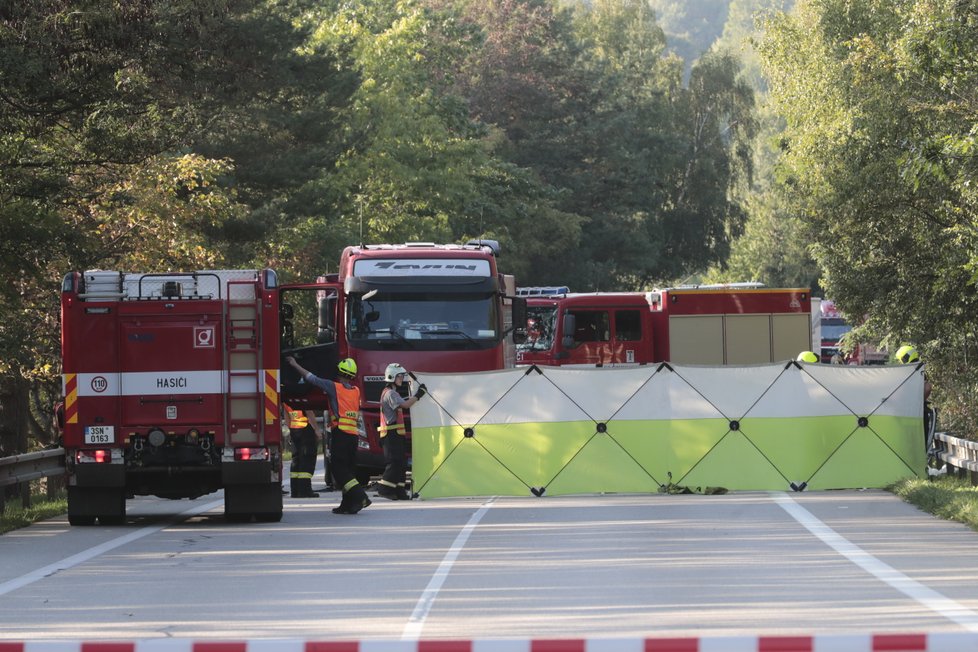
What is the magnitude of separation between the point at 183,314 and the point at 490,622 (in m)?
8.67

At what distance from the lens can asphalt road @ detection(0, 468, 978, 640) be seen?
10.5 m

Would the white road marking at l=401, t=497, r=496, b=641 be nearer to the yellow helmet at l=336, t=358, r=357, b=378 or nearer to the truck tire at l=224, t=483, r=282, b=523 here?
the truck tire at l=224, t=483, r=282, b=523

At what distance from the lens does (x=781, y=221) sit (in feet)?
322

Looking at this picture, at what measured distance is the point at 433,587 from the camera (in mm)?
12477

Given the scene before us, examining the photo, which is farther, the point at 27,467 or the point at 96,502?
the point at 27,467

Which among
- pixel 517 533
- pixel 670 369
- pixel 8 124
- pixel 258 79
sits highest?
pixel 258 79

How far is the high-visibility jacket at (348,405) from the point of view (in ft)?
62.8

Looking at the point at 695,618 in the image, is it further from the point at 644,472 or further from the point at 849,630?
the point at 644,472

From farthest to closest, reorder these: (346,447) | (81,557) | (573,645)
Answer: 1. (346,447)
2. (81,557)
3. (573,645)

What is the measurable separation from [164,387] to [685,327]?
48.7 ft

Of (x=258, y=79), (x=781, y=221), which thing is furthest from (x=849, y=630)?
(x=781, y=221)

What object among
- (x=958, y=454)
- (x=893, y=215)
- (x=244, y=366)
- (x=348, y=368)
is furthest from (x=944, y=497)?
(x=893, y=215)

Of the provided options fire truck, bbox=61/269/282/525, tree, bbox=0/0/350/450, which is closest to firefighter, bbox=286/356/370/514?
fire truck, bbox=61/269/282/525

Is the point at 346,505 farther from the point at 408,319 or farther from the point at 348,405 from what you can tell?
the point at 408,319
